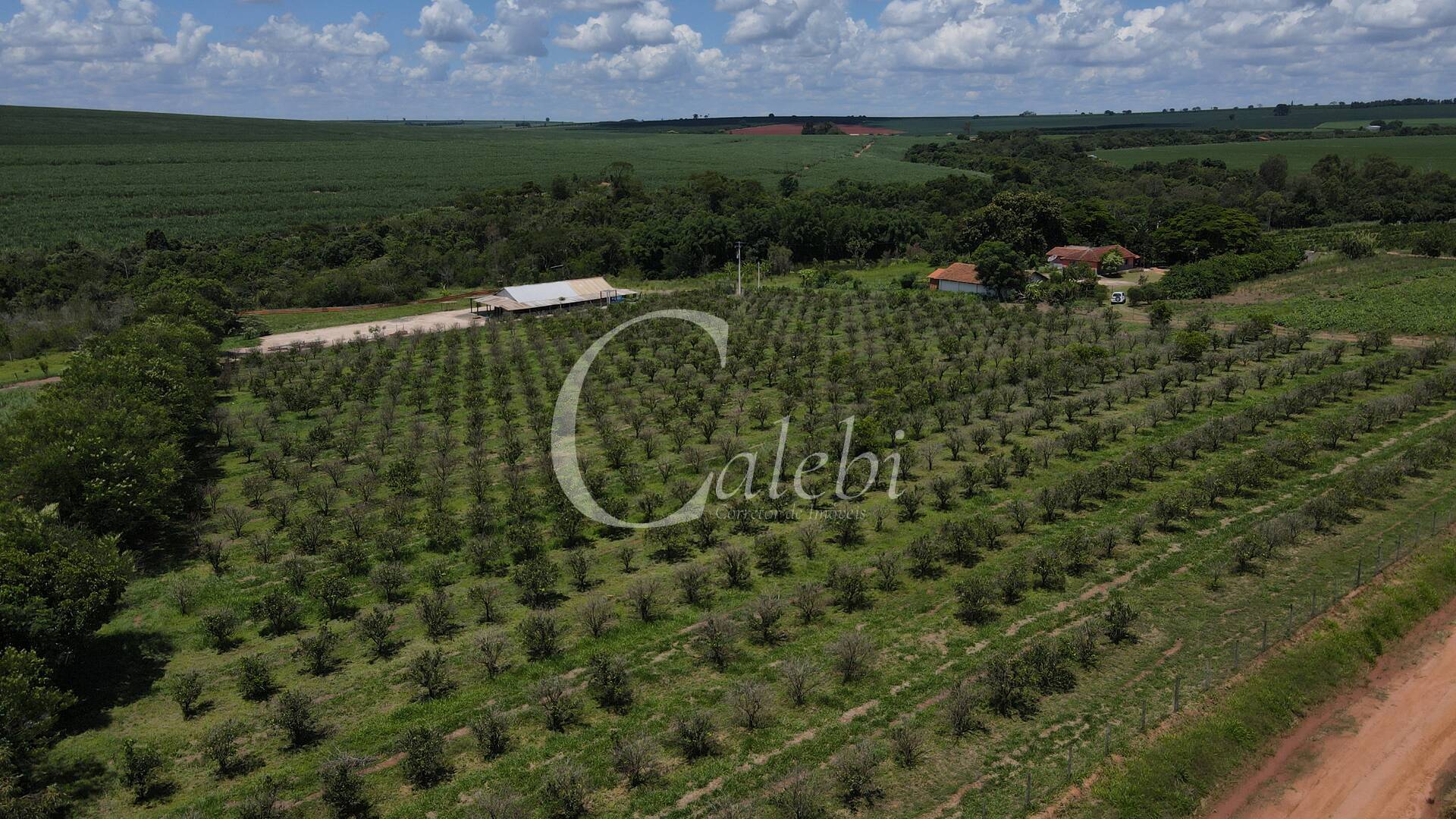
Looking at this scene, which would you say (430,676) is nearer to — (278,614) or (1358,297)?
(278,614)

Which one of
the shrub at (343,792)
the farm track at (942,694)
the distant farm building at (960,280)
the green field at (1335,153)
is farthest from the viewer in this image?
the green field at (1335,153)

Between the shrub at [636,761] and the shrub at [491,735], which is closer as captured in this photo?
the shrub at [636,761]

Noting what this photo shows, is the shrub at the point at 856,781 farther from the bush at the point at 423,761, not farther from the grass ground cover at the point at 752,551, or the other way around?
the bush at the point at 423,761

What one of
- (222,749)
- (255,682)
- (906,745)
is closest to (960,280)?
(906,745)

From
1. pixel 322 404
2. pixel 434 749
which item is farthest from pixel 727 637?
pixel 322 404

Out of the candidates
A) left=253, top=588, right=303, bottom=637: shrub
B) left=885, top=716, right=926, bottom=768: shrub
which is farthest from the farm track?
left=253, top=588, right=303, bottom=637: shrub

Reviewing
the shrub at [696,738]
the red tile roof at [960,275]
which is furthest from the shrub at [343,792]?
the red tile roof at [960,275]
